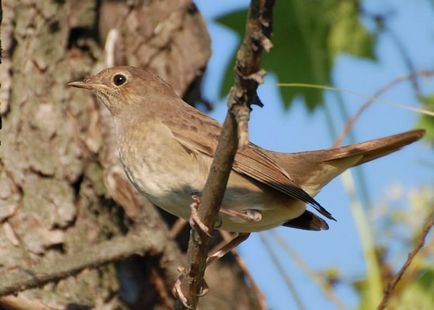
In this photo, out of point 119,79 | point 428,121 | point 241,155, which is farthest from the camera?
point 428,121

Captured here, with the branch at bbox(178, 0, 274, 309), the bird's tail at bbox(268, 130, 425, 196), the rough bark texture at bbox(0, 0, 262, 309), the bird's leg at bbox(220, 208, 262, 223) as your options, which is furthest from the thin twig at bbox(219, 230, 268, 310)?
the branch at bbox(178, 0, 274, 309)

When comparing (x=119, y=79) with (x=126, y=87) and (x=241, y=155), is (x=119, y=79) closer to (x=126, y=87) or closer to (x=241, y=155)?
(x=126, y=87)

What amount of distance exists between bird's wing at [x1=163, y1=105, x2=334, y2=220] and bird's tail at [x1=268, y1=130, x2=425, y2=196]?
1.15ft

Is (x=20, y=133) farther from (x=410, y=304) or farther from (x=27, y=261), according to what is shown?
(x=410, y=304)

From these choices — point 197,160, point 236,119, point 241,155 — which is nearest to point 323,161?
point 241,155

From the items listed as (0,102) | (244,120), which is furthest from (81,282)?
(244,120)

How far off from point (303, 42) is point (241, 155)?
4.02 ft

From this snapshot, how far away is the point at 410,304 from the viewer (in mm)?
4910

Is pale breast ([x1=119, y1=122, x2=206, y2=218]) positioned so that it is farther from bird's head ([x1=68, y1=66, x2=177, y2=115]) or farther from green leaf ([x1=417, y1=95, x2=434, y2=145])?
green leaf ([x1=417, y1=95, x2=434, y2=145])

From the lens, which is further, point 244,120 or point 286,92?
point 286,92

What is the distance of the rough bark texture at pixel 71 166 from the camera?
5.47m

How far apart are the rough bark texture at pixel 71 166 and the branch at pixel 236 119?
162 cm

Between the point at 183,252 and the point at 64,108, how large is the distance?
1.11 metres

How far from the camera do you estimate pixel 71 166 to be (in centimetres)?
568
